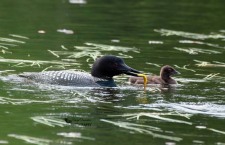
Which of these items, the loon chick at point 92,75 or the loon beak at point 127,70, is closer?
the loon chick at point 92,75

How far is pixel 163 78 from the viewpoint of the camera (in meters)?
15.4

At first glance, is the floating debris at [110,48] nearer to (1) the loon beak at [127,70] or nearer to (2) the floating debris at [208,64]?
(2) the floating debris at [208,64]

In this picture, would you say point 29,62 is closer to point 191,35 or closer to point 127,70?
point 127,70

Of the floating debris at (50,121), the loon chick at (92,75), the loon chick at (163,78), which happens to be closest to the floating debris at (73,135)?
the floating debris at (50,121)

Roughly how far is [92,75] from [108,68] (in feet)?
0.93

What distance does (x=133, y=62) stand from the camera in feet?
54.7

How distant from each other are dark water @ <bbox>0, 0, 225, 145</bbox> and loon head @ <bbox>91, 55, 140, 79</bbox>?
0.28 metres

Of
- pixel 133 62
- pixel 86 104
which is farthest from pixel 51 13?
pixel 86 104

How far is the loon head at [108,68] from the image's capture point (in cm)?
1493

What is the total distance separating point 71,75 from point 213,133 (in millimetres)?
4124

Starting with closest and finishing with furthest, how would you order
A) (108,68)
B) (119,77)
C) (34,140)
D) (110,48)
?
(34,140) → (108,68) → (119,77) → (110,48)

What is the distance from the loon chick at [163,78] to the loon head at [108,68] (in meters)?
0.18

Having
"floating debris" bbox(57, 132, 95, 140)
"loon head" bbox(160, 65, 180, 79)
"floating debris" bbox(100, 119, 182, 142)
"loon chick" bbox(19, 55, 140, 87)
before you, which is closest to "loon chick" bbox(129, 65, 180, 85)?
"loon head" bbox(160, 65, 180, 79)

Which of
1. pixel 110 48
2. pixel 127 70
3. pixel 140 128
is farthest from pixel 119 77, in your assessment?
pixel 140 128
